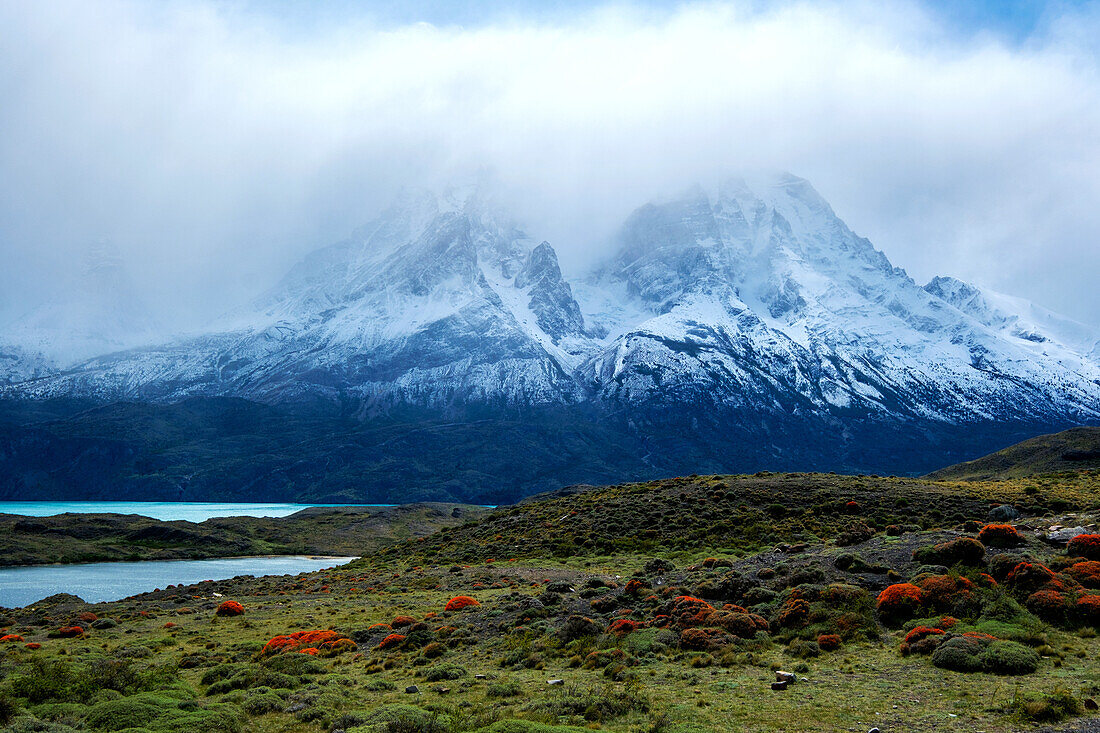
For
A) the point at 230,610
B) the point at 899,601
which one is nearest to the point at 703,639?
the point at 899,601

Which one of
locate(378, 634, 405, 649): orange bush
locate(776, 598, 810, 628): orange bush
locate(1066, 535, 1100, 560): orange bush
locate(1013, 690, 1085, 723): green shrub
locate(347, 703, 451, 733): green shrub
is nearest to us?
locate(1013, 690, 1085, 723): green shrub

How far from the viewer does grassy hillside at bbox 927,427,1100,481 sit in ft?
429

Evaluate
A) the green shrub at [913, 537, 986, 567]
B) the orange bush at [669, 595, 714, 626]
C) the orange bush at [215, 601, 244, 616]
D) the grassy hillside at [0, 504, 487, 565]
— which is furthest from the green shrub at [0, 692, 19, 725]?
the grassy hillside at [0, 504, 487, 565]

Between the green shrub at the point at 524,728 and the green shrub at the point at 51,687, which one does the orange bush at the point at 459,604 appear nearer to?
the green shrub at the point at 51,687

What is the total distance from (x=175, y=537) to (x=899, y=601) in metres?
149

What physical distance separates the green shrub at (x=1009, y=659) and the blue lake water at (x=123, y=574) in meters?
81.0

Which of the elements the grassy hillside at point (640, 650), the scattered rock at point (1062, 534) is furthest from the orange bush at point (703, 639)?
the scattered rock at point (1062, 534)

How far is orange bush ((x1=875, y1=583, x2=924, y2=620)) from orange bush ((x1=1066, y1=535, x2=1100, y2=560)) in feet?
31.3

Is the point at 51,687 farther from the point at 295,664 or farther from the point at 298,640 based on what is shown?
the point at 298,640

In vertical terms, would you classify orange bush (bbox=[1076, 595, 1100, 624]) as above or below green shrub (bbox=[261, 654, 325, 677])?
above

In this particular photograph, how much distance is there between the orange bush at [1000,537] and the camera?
35.0 m

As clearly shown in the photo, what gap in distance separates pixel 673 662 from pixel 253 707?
15025 mm

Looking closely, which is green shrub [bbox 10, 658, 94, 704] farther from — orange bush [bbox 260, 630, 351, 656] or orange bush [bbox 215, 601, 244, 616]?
orange bush [bbox 215, 601, 244, 616]

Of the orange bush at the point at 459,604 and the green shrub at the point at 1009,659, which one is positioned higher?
the green shrub at the point at 1009,659
